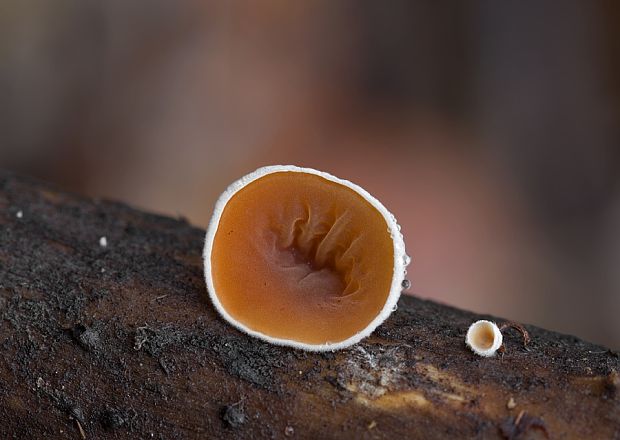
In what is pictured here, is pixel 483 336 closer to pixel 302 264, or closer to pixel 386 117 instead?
pixel 302 264

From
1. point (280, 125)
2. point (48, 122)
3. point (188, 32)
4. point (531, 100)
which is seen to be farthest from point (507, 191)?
point (48, 122)

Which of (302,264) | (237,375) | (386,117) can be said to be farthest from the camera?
(386,117)

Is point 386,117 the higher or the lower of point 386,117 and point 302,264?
the lower

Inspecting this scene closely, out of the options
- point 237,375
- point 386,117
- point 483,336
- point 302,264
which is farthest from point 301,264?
point 386,117

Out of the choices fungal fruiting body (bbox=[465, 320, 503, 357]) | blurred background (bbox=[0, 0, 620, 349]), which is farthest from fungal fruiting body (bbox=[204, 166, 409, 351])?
blurred background (bbox=[0, 0, 620, 349])

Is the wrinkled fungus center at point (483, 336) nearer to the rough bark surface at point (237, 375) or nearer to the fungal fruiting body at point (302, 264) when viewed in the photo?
the rough bark surface at point (237, 375)

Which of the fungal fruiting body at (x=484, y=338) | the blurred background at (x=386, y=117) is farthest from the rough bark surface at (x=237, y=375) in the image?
the blurred background at (x=386, y=117)

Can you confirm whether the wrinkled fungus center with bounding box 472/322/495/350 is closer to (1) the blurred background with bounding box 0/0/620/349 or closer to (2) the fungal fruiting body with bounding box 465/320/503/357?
(2) the fungal fruiting body with bounding box 465/320/503/357
